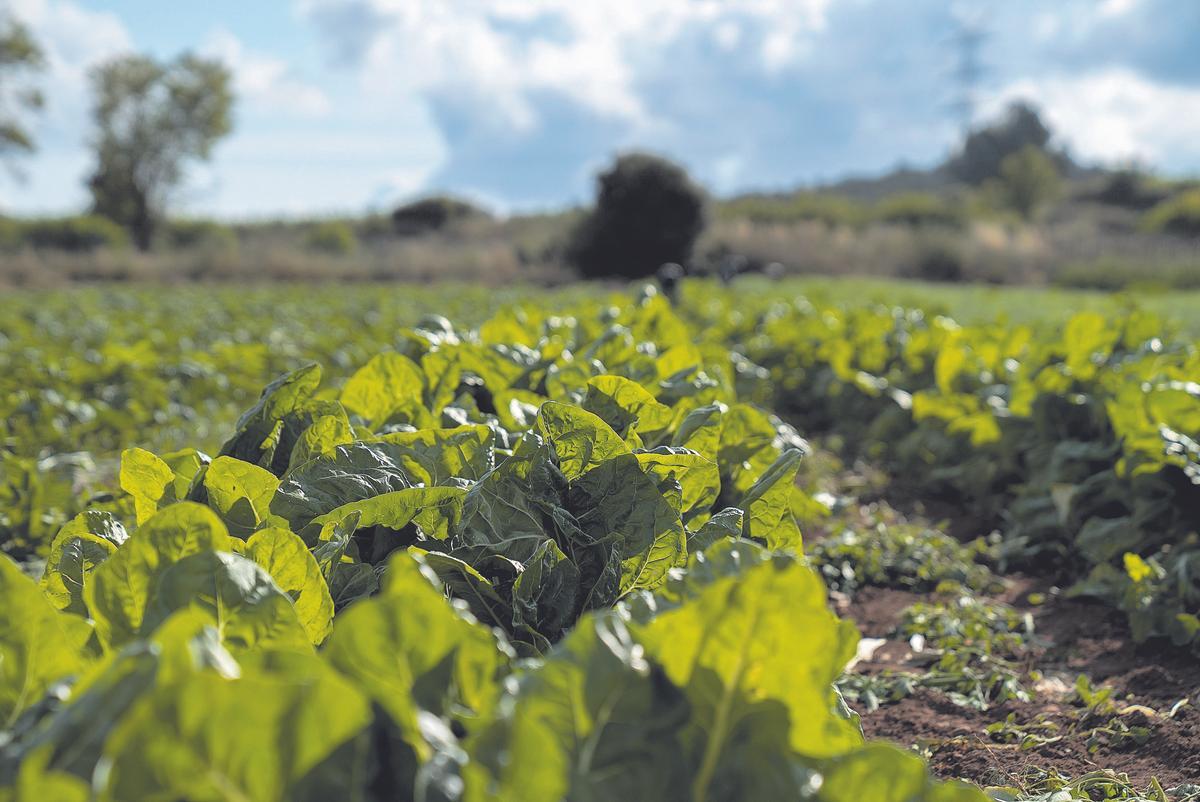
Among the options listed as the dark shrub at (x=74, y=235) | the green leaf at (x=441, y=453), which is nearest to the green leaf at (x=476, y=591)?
the green leaf at (x=441, y=453)

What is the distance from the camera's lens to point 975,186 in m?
66.8

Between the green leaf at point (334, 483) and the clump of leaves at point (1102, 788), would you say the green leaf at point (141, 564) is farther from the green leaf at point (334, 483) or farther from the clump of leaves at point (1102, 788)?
the clump of leaves at point (1102, 788)

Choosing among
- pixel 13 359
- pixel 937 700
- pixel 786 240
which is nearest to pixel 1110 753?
pixel 937 700

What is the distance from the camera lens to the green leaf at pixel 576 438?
1.68m

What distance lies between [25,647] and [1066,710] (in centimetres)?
292

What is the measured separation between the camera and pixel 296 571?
4.53 feet

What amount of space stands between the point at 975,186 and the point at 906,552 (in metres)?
69.7

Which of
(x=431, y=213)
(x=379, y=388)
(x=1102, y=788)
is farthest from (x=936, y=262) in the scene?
(x=431, y=213)

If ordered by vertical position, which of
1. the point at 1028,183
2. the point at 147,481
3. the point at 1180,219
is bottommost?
the point at 147,481

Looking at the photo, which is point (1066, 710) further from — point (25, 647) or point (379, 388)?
point (25, 647)

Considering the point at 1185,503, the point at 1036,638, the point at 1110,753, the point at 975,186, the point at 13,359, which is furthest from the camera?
the point at 975,186

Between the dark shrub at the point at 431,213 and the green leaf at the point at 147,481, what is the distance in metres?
52.6

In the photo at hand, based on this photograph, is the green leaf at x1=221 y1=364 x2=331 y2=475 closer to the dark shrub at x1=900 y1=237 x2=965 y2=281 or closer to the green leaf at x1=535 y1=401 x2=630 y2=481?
the green leaf at x1=535 y1=401 x2=630 y2=481

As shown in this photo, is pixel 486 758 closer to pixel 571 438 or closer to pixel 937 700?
pixel 571 438
